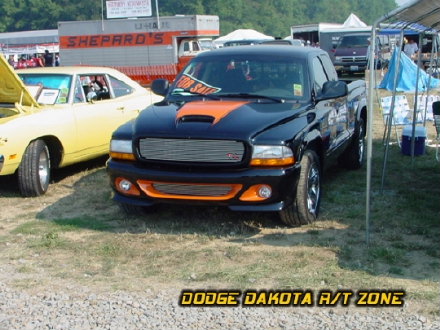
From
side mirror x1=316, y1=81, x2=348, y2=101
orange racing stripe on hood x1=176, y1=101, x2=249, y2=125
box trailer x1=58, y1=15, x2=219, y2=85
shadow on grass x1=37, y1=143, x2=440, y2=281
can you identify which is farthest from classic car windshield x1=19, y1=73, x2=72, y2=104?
box trailer x1=58, y1=15, x2=219, y2=85

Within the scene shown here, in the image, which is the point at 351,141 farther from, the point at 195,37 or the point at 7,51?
the point at 7,51

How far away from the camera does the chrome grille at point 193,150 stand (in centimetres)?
543

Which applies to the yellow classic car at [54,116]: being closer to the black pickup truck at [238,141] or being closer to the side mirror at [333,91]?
the black pickup truck at [238,141]

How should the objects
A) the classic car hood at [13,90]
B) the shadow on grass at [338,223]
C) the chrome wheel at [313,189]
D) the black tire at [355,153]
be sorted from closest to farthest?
the shadow on grass at [338,223]
the chrome wheel at [313,189]
the classic car hood at [13,90]
the black tire at [355,153]

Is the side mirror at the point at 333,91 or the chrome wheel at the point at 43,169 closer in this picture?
the side mirror at the point at 333,91

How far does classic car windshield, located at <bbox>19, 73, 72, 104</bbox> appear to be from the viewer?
7.87m

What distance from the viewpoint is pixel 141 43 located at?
2545cm

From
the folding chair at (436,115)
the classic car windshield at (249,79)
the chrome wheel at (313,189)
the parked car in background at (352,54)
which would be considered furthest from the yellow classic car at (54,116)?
the parked car in background at (352,54)

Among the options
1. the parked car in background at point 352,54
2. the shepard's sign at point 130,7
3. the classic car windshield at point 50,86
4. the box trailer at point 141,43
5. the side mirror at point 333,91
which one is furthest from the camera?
the shepard's sign at point 130,7

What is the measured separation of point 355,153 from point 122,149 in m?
3.74

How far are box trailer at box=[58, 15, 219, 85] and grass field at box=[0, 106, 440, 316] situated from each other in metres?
17.9

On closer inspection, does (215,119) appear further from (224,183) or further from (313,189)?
(313,189)

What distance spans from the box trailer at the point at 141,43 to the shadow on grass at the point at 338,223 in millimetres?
17524

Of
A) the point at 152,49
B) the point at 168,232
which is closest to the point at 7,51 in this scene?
the point at 152,49
